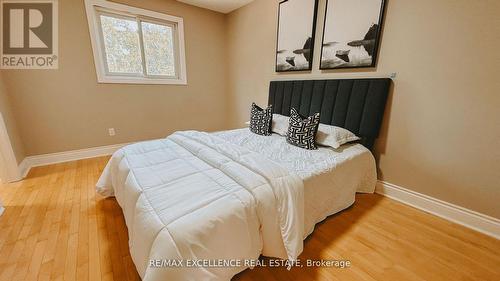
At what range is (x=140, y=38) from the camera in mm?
3084

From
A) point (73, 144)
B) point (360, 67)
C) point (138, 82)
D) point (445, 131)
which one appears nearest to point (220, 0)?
point (138, 82)

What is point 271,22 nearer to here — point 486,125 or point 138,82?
point 138,82

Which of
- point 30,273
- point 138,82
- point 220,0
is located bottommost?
point 30,273

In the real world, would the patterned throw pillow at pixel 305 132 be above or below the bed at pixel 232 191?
above

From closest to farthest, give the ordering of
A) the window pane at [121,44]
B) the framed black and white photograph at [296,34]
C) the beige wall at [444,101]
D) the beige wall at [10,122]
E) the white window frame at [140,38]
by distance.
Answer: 1. the beige wall at [444,101]
2. the beige wall at [10,122]
3. the framed black and white photograph at [296,34]
4. the white window frame at [140,38]
5. the window pane at [121,44]

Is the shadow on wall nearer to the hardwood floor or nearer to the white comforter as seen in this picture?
the hardwood floor

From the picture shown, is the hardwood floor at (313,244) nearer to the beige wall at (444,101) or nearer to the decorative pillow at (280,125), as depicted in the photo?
the beige wall at (444,101)

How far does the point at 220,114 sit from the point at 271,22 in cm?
199

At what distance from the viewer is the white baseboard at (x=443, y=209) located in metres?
1.48

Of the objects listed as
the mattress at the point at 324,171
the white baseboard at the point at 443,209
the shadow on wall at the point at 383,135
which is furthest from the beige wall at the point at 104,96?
the white baseboard at the point at 443,209

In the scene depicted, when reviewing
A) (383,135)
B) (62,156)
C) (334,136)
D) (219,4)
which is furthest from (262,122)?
(62,156)

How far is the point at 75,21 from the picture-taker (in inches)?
100.0

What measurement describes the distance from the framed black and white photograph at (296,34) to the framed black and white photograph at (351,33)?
0.63 feet

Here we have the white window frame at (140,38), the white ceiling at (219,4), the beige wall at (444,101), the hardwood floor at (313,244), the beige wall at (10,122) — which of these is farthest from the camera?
the white ceiling at (219,4)
